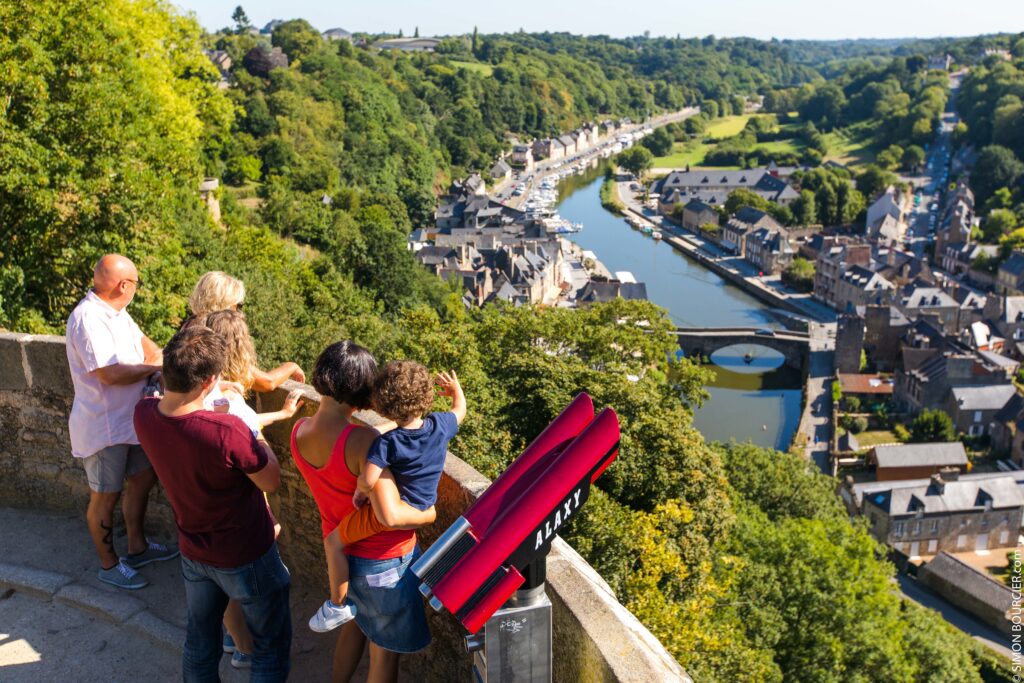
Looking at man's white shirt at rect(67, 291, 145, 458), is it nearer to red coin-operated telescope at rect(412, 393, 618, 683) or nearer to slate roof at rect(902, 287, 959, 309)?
red coin-operated telescope at rect(412, 393, 618, 683)

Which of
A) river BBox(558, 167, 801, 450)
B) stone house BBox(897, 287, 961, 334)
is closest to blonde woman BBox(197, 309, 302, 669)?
river BBox(558, 167, 801, 450)

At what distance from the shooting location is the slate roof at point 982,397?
32.3 meters

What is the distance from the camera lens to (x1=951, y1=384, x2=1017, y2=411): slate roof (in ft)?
106

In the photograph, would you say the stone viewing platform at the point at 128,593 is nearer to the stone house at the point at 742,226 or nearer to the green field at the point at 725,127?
the stone house at the point at 742,226

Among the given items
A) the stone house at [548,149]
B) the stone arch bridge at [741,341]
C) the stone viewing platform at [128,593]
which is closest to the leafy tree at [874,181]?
the stone house at [548,149]

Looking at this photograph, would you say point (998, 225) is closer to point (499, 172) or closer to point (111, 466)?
point (499, 172)

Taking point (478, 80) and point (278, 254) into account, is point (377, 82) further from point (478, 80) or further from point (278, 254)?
point (278, 254)

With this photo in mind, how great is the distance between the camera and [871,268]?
50.1 m

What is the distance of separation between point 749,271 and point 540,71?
71030 millimetres

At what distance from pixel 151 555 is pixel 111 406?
0.87 meters

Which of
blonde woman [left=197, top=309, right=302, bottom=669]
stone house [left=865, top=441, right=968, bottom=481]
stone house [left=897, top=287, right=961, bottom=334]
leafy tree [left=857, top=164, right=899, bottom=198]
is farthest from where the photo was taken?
leafy tree [left=857, top=164, right=899, bottom=198]

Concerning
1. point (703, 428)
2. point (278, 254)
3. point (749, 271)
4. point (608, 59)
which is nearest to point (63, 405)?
point (278, 254)

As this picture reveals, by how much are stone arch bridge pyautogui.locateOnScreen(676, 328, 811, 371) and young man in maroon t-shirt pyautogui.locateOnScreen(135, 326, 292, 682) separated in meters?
36.8
